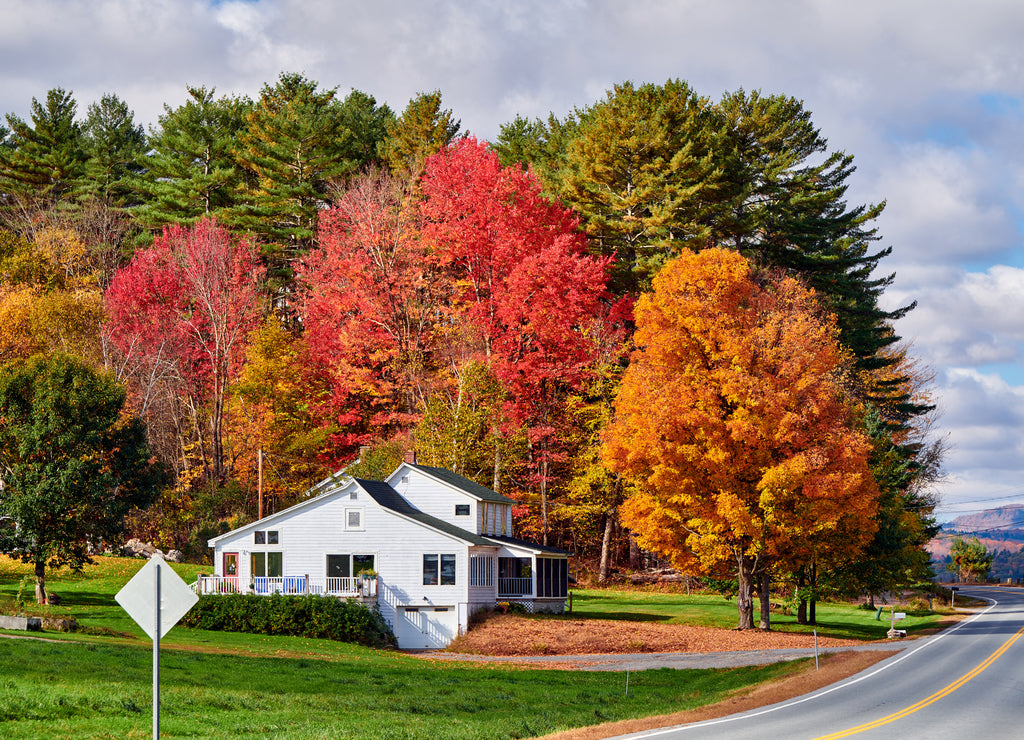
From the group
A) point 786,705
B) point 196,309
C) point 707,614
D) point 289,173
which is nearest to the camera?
point 786,705

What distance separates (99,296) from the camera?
6456 centimetres

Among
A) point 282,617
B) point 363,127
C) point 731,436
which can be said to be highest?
point 363,127

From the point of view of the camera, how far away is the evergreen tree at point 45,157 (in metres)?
82.5

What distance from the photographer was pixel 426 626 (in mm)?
47062

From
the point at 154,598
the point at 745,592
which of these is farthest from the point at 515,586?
the point at 154,598

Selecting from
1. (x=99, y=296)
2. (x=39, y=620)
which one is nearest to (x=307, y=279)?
(x=99, y=296)

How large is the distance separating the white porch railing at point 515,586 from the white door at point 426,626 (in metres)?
4.61

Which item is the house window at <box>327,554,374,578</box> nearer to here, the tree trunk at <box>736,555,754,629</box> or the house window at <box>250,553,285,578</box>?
the house window at <box>250,553,285,578</box>

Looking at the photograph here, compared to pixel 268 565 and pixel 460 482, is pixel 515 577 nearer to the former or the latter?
pixel 460 482

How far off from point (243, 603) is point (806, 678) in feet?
80.8

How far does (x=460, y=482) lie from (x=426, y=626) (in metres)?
8.75

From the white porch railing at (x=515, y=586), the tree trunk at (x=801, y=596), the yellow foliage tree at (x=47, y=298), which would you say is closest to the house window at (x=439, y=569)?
the white porch railing at (x=515, y=586)

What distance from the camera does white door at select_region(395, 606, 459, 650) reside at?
153ft

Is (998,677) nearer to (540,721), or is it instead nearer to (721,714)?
(721,714)
